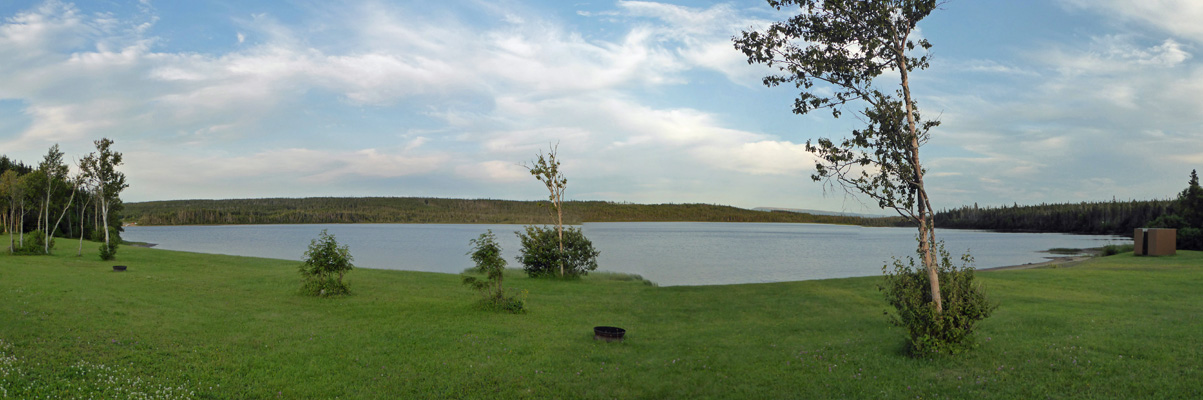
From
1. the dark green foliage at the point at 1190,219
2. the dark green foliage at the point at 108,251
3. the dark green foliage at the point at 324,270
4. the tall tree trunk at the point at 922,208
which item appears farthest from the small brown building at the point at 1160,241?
the dark green foliage at the point at 108,251

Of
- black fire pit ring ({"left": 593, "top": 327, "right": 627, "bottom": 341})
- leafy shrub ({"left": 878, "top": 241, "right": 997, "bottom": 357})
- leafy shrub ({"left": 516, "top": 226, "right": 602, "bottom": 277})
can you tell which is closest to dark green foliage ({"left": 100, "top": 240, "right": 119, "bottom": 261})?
leafy shrub ({"left": 516, "top": 226, "right": 602, "bottom": 277})

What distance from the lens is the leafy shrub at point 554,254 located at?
27.5 meters

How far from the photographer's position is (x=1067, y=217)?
440ft

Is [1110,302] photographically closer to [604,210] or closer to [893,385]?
[893,385]

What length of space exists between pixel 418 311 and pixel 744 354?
28.7 ft

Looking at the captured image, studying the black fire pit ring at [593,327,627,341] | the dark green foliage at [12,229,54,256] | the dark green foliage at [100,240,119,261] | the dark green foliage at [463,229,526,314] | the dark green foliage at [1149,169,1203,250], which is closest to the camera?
the black fire pit ring at [593,327,627,341]

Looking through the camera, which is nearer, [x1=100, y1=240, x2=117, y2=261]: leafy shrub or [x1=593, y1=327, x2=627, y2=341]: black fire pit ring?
[x1=593, y1=327, x2=627, y2=341]: black fire pit ring

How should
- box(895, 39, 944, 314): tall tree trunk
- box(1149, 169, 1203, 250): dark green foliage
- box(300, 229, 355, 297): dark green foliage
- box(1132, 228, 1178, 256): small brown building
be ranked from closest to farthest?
box(895, 39, 944, 314): tall tree trunk → box(300, 229, 355, 297): dark green foliage → box(1132, 228, 1178, 256): small brown building → box(1149, 169, 1203, 250): dark green foliage

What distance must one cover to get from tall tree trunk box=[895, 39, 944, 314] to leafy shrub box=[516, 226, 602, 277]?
722 inches

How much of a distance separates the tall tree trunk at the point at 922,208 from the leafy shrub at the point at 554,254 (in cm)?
1833

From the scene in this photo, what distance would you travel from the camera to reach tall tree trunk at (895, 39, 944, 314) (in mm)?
9781

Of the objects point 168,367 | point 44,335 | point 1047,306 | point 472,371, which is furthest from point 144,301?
point 1047,306

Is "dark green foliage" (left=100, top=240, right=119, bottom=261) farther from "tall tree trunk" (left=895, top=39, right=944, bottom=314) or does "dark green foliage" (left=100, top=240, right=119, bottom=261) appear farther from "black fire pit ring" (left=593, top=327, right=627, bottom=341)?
"tall tree trunk" (left=895, top=39, right=944, bottom=314)

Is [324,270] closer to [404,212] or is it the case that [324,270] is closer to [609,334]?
[609,334]
